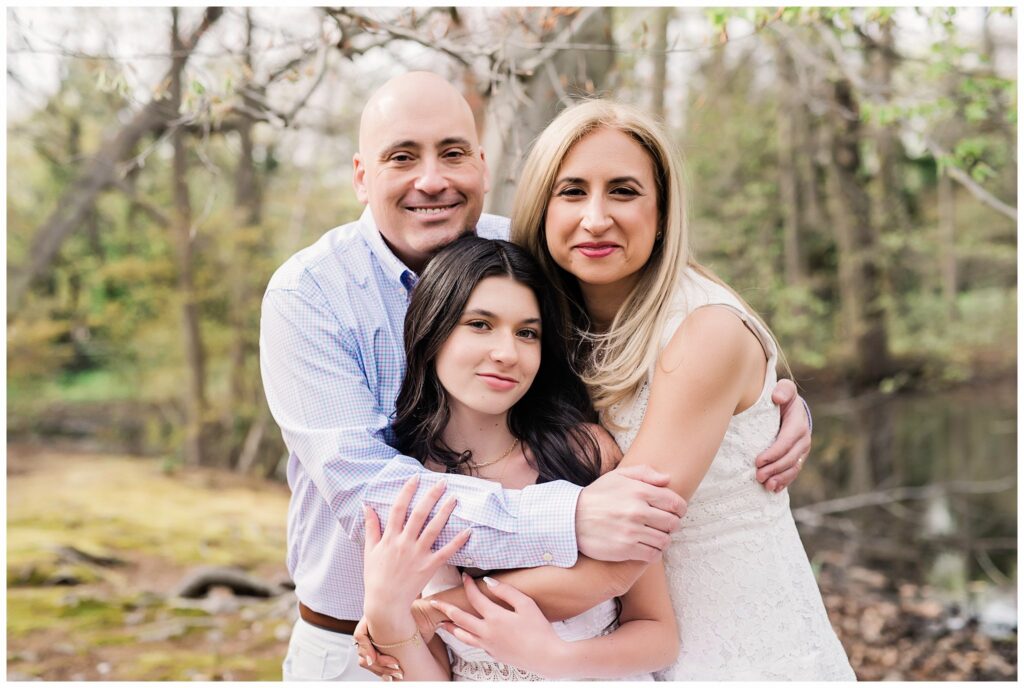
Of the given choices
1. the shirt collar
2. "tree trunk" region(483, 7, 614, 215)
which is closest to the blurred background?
"tree trunk" region(483, 7, 614, 215)

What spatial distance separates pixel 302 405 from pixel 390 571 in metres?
0.46

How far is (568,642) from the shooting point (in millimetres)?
2016

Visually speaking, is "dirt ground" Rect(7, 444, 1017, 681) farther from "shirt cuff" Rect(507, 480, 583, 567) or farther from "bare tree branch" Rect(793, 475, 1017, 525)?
"shirt cuff" Rect(507, 480, 583, 567)

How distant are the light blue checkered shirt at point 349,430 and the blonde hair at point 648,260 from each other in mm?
316

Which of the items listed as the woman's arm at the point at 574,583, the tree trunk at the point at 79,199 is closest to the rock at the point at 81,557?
the tree trunk at the point at 79,199

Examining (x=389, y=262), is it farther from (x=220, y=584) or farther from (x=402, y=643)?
(x=220, y=584)

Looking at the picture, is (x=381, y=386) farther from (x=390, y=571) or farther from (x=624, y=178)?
(x=624, y=178)

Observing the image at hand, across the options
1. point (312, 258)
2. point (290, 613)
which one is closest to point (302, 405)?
point (312, 258)

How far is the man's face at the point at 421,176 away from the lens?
2.44 meters

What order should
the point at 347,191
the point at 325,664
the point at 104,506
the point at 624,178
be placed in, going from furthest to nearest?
the point at 347,191, the point at 104,506, the point at 325,664, the point at 624,178

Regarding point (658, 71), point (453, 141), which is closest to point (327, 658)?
point (453, 141)

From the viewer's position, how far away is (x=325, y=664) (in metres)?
2.50

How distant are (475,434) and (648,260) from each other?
0.59 metres

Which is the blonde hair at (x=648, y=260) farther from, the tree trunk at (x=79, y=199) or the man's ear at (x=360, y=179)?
the tree trunk at (x=79, y=199)
